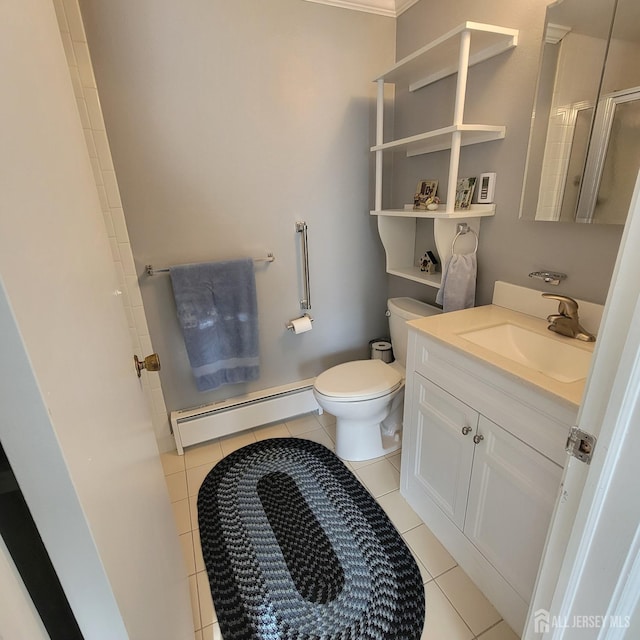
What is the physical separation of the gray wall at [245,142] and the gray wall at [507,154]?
1.13 ft

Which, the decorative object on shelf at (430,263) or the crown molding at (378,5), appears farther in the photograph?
the decorative object on shelf at (430,263)

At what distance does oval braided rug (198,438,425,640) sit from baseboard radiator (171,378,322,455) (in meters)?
0.23

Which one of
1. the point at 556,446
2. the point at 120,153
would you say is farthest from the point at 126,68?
the point at 556,446

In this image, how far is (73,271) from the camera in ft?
1.78

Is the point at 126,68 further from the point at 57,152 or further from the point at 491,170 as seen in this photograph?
the point at 491,170

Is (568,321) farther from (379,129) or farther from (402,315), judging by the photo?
(379,129)

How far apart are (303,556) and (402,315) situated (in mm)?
1218

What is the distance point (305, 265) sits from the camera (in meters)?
2.04

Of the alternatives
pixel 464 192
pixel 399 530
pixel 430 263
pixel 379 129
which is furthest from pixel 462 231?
pixel 399 530

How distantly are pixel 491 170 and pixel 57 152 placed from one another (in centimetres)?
153

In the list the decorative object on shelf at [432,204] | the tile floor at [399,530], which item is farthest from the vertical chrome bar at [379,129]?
the tile floor at [399,530]

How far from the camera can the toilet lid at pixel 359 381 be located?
171 cm

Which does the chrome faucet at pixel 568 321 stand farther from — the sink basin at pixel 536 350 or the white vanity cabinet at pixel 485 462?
the white vanity cabinet at pixel 485 462

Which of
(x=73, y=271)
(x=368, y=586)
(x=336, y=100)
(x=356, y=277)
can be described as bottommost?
(x=368, y=586)
